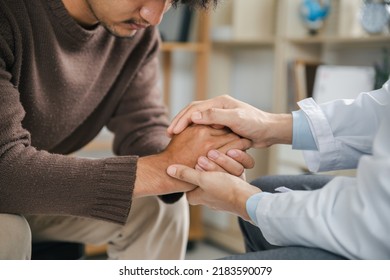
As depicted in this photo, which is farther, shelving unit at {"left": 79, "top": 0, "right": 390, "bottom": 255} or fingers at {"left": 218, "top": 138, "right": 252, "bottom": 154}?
shelving unit at {"left": 79, "top": 0, "right": 390, "bottom": 255}

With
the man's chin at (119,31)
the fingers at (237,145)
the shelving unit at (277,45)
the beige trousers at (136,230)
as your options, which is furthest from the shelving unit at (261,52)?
the man's chin at (119,31)

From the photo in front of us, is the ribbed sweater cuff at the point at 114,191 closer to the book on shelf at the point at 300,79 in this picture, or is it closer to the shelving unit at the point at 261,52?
the shelving unit at the point at 261,52

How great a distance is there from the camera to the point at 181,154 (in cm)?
131

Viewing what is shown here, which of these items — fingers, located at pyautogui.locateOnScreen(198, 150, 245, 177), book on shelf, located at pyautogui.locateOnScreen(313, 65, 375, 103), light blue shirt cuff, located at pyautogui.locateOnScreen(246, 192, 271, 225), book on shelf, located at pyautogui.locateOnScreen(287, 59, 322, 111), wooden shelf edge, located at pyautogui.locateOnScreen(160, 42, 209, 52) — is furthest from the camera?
wooden shelf edge, located at pyautogui.locateOnScreen(160, 42, 209, 52)

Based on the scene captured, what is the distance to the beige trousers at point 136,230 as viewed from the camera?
1.45 meters

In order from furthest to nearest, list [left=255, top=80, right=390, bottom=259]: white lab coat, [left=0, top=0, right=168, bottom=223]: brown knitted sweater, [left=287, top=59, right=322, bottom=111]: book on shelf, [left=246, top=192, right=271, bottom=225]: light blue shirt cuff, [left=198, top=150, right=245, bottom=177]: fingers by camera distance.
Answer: [left=287, top=59, right=322, bottom=111]: book on shelf < [left=198, top=150, right=245, bottom=177]: fingers < [left=0, top=0, right=168, bottom=223]: brown knitted sweater < [left=246, top=192, right=271, bottom=225]: light blue shirt cuff < [left=255, top=80, right=390, bottom=259]: white lab coat

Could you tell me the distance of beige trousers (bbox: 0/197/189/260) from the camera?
4.76 ft

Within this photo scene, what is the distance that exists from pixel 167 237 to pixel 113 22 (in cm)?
63

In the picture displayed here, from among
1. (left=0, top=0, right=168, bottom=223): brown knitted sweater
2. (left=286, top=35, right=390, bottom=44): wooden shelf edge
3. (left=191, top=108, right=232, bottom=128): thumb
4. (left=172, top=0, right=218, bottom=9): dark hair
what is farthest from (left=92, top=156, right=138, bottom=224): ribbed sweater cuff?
(left=286, top=35, right=390, bottom=44): wooden shelf edge

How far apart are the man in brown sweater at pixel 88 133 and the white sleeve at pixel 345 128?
0.19 meters

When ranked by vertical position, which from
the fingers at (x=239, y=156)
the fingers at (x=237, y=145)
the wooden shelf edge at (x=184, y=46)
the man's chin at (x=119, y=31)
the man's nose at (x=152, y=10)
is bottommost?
the fingers at (x=239, y=156)

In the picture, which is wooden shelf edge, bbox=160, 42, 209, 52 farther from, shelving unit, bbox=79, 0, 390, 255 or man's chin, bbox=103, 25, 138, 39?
man's chin, bbox=103, 25, 138, 39

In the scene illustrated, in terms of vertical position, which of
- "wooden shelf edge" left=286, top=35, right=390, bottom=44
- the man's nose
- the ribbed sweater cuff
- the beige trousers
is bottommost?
the beige trousers

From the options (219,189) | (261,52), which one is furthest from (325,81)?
(219,189)
